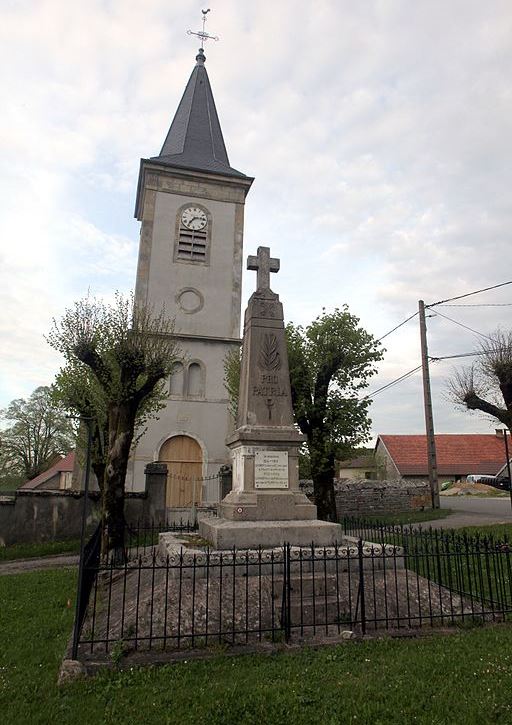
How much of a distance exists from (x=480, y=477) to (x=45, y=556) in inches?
1414

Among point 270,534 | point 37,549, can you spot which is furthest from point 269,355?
point 37,549

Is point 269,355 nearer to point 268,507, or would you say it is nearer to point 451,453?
point 268,507

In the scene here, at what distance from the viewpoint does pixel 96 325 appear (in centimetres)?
1281

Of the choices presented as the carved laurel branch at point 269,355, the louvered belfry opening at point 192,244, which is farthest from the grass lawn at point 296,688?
the louvered belfry opening at point 192,244

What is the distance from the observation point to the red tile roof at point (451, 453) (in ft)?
132

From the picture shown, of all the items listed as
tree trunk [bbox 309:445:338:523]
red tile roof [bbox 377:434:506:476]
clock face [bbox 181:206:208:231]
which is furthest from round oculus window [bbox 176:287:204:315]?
red tile roof [bbox 377:434:506:476]

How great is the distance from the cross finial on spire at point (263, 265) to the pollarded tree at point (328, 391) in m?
6.55

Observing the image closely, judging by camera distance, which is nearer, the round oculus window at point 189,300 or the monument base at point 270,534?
the monument base at point 270,534

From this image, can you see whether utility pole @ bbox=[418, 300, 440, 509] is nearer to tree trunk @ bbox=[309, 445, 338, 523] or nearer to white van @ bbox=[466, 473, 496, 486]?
tree trunk @ bbox=[309, 445, 338, 523]

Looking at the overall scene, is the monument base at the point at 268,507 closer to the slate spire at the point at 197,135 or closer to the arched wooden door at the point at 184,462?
the arched wooden door at the point at 184,462

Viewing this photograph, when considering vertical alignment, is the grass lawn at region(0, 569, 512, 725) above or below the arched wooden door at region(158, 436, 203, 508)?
below

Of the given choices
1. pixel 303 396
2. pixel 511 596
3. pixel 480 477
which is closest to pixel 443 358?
pixel 303 396

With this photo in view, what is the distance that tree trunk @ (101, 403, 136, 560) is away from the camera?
32.7ft

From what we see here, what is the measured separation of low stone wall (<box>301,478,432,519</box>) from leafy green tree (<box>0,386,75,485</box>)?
24.3 meters
